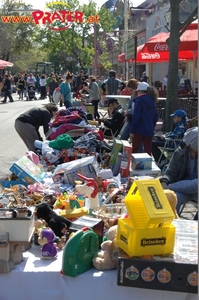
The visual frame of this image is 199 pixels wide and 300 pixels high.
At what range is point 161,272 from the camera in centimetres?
303

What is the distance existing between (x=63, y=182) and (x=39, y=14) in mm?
26288

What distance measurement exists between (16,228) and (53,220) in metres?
0.62

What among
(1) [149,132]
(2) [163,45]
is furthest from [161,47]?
(1) [149,132]

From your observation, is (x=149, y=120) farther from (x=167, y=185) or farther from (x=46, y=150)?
(x=167, y=185)

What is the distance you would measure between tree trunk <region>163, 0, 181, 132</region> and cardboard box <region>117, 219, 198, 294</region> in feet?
33.6

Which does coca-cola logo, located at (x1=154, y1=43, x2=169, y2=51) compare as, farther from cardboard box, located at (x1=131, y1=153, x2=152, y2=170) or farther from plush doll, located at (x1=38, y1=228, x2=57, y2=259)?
plush doll, located at (x1=38, y1=228, x2=57, y2=259)

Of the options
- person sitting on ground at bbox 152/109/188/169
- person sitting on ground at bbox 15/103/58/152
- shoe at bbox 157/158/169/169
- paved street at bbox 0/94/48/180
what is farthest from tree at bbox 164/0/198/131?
person sitting on ground at bbox 15/103/58/152

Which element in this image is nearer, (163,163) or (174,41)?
(163,163)

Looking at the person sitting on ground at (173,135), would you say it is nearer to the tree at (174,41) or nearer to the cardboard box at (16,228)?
the tree at (174,41)

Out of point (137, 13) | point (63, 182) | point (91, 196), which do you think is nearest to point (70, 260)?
point (91, 196)

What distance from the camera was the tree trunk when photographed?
41.4ft

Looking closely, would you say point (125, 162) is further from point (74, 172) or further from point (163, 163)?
point (163, 163)

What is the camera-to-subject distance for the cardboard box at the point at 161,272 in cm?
302

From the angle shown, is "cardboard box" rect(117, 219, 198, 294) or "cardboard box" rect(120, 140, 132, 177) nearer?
A: "cardboard box" rect(117, 219, 198, 294)
